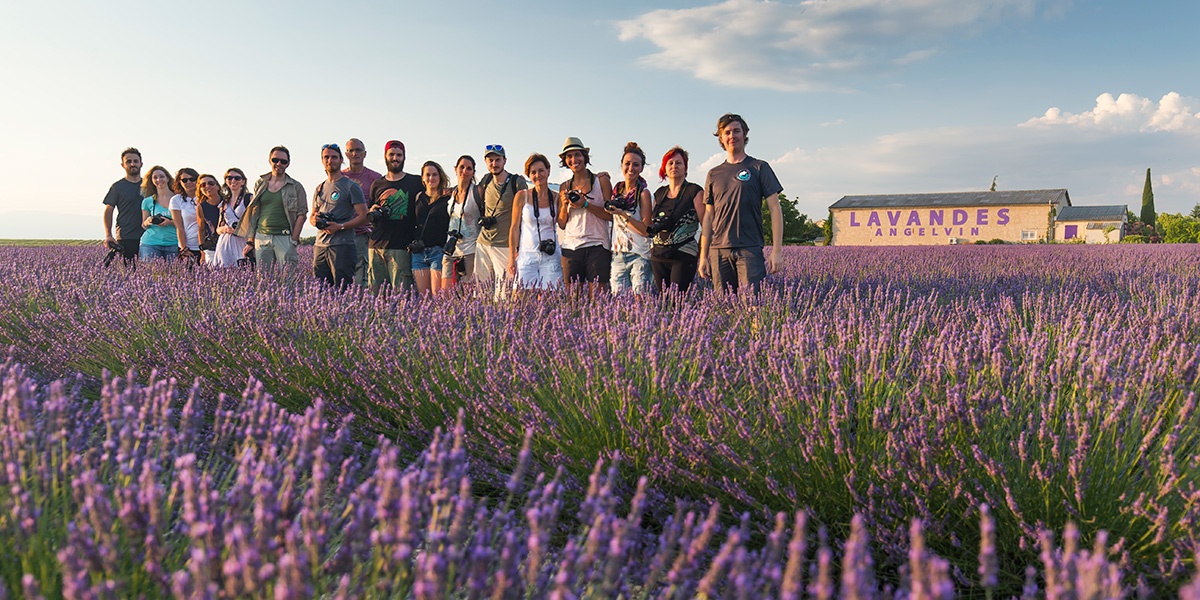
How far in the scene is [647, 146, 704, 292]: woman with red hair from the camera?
188 inches

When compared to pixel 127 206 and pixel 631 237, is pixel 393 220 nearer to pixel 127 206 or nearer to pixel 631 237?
pixel 631 237

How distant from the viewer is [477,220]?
5586 millimetres

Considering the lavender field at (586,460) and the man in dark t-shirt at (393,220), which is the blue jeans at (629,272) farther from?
the man in dark t-shirt at (393,220)

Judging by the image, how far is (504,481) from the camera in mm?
2199

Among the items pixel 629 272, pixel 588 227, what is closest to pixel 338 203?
pixel 588 227

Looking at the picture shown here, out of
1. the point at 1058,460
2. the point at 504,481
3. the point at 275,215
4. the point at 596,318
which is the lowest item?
the point at 504,481

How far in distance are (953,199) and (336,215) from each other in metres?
50.2

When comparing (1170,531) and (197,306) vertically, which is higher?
(197,306)

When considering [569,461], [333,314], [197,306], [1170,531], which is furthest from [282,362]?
[1170,531]

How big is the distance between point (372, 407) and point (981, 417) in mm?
1931

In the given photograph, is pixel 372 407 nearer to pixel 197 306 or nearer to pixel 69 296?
pixel 197 306

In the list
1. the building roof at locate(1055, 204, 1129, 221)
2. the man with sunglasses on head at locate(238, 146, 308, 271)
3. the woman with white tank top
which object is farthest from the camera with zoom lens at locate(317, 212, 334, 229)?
the building roof at locate(1055, 204, 1129, 221)

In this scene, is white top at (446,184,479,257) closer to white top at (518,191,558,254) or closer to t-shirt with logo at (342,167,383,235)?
white top at (518,191,558,254)

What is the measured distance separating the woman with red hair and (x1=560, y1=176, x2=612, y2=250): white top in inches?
13.0
